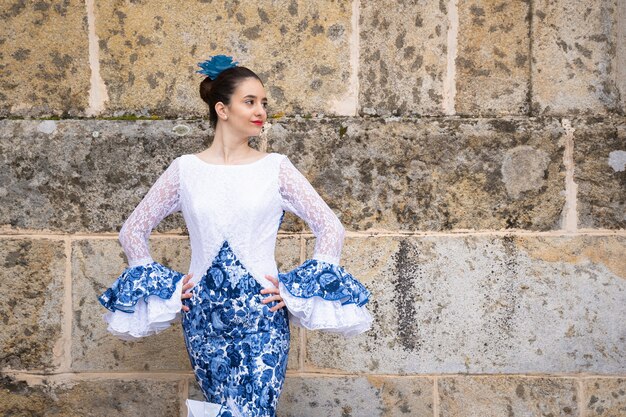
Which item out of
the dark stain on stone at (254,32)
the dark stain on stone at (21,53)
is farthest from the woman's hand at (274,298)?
the dark stain on stone at (21,53)

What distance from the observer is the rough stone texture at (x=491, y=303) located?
4.17 m

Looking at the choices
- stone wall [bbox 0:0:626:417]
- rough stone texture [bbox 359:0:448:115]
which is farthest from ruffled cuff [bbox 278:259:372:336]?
rough stone texture [bbox 359:0:448:115]

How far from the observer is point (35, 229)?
4.30 m

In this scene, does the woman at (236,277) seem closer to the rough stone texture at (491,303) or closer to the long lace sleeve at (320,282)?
the long lace sleeve at (320,282)

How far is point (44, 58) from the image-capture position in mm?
4363

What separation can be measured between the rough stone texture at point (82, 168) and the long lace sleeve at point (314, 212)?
104cm

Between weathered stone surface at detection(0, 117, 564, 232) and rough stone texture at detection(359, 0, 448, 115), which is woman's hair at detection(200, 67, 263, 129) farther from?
rough stone texture at detection(359, 0, 448, 115)

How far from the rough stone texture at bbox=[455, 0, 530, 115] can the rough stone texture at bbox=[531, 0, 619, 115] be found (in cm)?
8

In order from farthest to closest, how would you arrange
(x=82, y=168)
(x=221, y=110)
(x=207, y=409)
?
(x=82, y=168) → (x=221, y=110) → (x=207, y=409)

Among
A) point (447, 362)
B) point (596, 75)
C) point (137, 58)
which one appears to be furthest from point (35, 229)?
point (596, 75)

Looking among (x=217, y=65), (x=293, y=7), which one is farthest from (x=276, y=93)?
(x=217, y=65)

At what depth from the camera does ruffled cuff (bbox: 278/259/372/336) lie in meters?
3.19

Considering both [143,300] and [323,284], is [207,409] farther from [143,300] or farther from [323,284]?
[323,284]

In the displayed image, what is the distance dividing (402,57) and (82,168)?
1.60 meters
